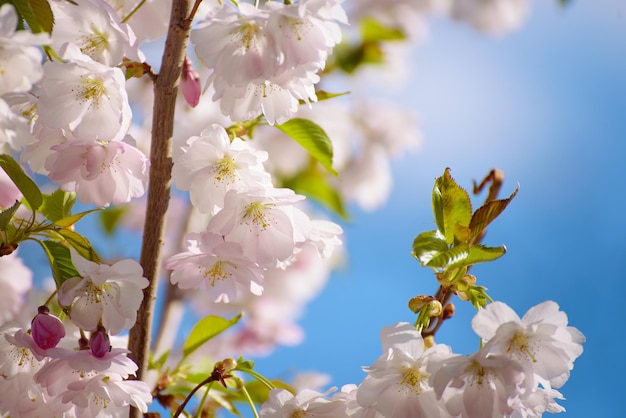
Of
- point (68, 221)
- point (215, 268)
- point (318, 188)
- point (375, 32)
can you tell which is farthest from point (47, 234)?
point (375, 32)

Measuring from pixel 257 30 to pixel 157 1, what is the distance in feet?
0.53

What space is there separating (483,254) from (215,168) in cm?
23

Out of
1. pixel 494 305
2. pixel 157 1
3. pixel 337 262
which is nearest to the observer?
pixel 494 305

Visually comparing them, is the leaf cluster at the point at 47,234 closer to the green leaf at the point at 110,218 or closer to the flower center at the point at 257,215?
the flower center at the point at 257,215

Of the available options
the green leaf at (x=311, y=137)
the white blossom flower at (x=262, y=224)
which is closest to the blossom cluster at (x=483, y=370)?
the white blossom flower at (x=262, y=224)

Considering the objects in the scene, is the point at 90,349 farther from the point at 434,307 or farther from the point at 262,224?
the point at 434,307

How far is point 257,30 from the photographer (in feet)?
1.92

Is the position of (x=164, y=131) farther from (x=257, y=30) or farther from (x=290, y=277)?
(x=290, y=277)

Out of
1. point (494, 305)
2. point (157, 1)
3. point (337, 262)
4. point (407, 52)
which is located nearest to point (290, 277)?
point (337, 262)

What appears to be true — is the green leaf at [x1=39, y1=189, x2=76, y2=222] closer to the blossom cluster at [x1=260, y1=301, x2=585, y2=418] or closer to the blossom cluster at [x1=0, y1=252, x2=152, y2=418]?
the blossom cluster at [x1=0, y1=252, x2=152, y2=418]

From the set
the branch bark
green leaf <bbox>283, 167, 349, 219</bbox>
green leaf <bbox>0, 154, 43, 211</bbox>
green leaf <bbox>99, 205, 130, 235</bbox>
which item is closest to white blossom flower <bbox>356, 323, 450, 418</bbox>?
the branch bark

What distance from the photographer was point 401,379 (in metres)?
0.58

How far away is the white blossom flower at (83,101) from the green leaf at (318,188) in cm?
101

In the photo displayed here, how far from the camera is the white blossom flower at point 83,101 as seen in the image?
58 cm
